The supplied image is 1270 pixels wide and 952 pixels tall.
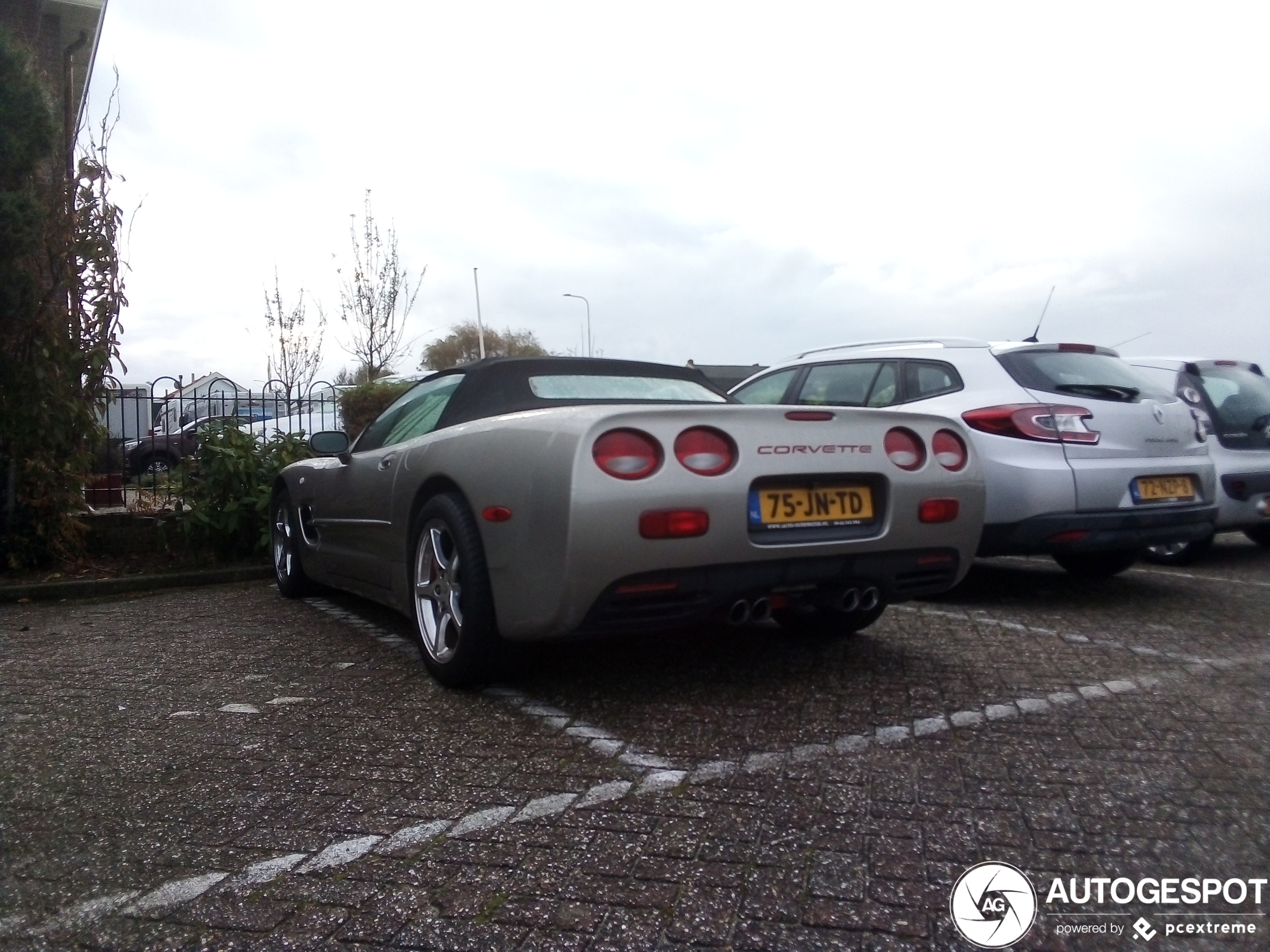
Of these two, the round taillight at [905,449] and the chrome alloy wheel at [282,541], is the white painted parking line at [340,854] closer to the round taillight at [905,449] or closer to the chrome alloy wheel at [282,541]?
the round taillight at [905,449]

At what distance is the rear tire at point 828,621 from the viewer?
15.6 feet

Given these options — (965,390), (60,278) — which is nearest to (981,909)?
(965,390)

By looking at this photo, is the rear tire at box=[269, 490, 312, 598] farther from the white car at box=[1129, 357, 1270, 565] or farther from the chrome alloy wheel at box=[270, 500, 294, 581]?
the white car at box=[1129, 357, 1270, 565]

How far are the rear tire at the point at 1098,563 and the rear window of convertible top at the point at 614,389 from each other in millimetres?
2708

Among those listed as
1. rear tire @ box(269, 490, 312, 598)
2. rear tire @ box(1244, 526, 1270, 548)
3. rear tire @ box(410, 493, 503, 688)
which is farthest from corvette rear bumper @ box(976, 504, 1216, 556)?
rear tire @ box(269, 490, 312, 598)

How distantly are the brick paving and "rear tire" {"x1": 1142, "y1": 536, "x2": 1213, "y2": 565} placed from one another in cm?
241

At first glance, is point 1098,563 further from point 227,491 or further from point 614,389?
point 227,491

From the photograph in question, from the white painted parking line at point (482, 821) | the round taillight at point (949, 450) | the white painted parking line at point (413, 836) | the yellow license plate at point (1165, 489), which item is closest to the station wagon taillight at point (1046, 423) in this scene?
the yellow license plate at point (1165, 489)

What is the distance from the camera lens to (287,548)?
263 inches

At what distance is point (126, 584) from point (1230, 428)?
7431 millimetres

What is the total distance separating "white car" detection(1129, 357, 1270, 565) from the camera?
23.0 ft

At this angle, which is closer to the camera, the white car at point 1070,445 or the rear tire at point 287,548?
the white car at point 1070,445

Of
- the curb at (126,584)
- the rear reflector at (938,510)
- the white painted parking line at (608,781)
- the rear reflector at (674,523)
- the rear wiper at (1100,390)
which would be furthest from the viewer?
the curb at (126,584)

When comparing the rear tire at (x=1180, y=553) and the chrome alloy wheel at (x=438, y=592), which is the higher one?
the chrome alloy wheel at (x=438, y=592)
